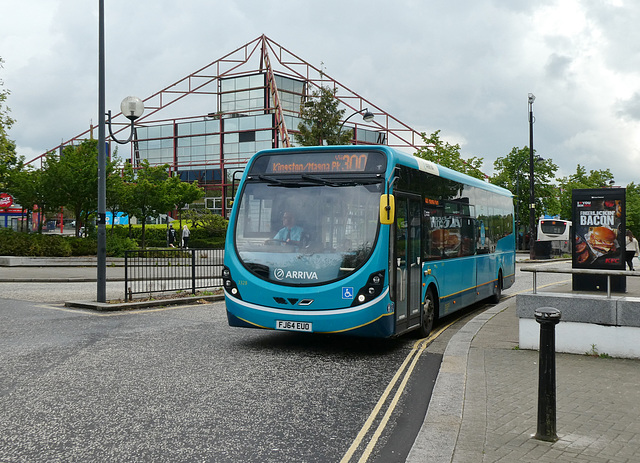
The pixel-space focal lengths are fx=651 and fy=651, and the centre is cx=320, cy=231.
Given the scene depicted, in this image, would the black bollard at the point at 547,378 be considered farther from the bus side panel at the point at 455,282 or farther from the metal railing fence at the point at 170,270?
the metal railing fence at the point at 170,270

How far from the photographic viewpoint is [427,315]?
1009 centimetres

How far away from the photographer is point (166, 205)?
3847cm

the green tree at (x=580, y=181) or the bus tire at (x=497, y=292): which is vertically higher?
the green tree at (x=580, y=181)

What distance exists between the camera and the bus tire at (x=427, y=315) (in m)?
9.88

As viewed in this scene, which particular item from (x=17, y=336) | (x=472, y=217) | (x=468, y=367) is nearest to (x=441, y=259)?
(x=472, y=217)

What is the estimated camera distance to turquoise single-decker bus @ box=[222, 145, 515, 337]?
26.9 ft

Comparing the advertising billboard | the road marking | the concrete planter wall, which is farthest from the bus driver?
the advertising billboard

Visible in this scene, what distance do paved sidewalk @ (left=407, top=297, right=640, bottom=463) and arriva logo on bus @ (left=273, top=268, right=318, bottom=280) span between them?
1940 millimetres

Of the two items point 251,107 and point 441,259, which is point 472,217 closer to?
point 441,259

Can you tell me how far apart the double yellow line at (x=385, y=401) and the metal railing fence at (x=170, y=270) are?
6.77 meters

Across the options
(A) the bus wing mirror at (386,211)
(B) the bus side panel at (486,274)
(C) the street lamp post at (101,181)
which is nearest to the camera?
(A) the bus wing mirror at (386,211)

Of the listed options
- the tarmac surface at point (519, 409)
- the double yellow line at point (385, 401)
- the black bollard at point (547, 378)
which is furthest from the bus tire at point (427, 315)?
the black bollard at point (547, 378)

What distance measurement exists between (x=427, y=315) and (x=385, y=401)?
4040 millimetres

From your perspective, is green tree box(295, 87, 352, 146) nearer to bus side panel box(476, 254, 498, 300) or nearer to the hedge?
the hedge
